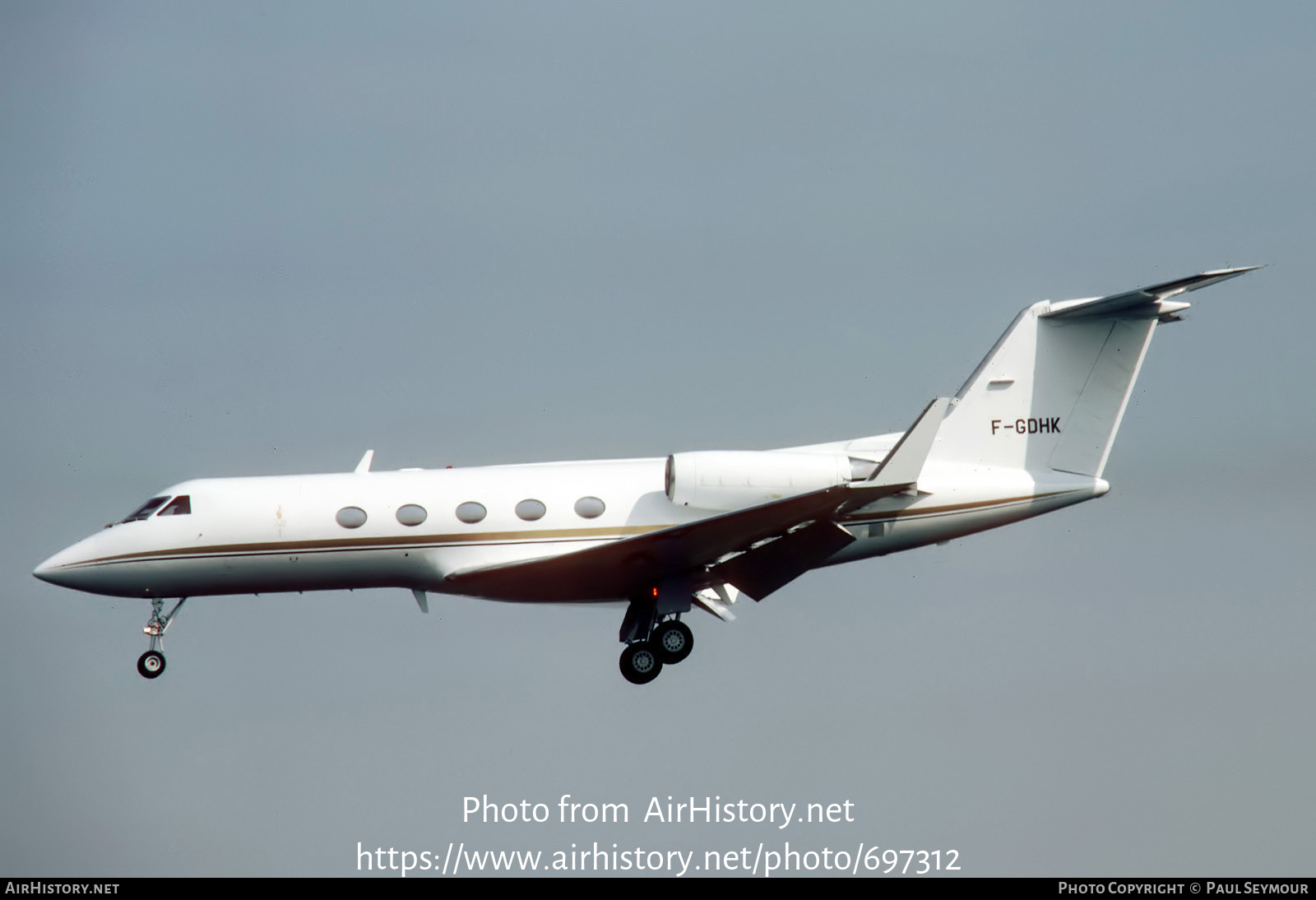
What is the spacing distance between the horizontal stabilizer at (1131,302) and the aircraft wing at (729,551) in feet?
17.2

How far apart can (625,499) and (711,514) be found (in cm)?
135

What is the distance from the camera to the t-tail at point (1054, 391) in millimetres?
22516

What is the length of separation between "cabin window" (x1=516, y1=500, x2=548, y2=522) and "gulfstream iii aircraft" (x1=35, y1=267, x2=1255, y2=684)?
23 mm

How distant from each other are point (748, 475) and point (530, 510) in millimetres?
3396

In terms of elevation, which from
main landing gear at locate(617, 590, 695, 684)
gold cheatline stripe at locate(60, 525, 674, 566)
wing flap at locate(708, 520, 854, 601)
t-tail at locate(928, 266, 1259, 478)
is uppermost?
t-tail at locate(928, 266, 1259, 478)

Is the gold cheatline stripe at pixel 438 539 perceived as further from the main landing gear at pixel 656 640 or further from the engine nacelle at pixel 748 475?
the main landing gear at pixel 656 640

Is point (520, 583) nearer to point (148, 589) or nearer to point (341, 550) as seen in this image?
point (341, 550)

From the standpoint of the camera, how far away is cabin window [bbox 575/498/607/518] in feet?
69.5

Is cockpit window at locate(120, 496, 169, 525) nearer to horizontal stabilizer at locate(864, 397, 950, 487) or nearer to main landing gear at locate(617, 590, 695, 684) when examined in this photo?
main landing gear at locate(617, 590, 695, 684)

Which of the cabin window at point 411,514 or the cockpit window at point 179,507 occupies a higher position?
the cockpit window at point 179,507

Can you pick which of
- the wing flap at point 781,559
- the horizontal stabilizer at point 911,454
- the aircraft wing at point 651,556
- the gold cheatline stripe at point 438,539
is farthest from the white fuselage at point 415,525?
the horizontal stabilizer at point 911,454

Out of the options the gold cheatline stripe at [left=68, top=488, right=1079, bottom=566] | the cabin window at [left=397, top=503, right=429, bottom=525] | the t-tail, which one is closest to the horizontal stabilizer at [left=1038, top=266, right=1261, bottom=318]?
the t-tail

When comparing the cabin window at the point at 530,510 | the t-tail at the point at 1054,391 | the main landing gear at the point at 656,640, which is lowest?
the main landing gear at the point at 656,640

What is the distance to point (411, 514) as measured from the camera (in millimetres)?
21109
